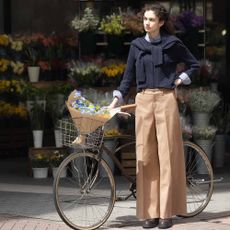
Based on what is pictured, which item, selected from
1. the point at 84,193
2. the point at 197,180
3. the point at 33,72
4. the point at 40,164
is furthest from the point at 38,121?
the point at 84,193

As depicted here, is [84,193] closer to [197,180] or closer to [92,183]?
[92,183]

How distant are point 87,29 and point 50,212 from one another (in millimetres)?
3333

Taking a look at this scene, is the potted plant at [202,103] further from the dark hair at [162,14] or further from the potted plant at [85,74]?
the dark hair at [162,14]

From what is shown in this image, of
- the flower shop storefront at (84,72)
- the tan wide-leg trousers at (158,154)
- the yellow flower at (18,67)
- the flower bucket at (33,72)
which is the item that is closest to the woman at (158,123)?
the tan wide-leg trousers at (158,154)

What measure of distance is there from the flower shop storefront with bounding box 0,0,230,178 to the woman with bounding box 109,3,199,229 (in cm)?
268

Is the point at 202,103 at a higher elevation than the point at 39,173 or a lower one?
higher

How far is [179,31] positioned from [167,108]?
4023mm

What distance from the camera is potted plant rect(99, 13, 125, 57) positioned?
35.7ft

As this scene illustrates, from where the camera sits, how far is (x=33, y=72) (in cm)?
1174

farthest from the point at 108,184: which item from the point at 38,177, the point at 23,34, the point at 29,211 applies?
the point at 23,34

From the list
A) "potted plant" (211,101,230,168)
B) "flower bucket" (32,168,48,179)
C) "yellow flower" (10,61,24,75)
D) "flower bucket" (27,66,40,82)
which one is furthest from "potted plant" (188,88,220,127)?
"yellow flower" (10,61,24,75)

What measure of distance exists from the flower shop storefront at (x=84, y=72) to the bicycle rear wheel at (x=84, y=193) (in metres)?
2.53

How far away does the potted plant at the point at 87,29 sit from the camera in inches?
428

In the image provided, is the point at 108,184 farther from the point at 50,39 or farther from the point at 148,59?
the point at 50,39
